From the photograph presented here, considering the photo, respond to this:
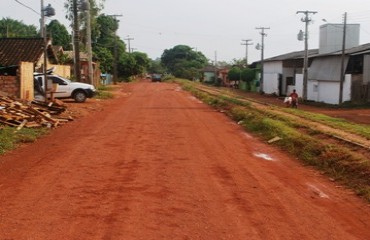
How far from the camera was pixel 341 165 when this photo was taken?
10180mm

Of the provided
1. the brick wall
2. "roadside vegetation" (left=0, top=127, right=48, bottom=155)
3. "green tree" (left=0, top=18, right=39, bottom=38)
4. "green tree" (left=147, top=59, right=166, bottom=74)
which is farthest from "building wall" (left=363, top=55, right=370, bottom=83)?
"green tree" (left=147, top=59, right=166, bottom=74)

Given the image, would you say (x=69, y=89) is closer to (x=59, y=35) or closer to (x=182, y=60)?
(x=59, y=35)

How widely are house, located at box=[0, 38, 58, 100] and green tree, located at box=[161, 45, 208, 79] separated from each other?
87873 millimetres

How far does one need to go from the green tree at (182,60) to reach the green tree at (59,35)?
38.0 meters

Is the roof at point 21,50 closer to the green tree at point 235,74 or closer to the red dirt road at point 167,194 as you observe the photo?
the red dirt road at point 167,194

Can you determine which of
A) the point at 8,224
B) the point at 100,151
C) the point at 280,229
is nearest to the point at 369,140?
the point at 100,151

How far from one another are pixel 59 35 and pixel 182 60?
52103 millimetres

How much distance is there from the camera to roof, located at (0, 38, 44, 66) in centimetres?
2645

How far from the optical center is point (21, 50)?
89.8ft

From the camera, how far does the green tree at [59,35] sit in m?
76.4

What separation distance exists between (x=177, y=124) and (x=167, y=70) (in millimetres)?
118784

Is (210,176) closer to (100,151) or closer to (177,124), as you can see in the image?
(100,151)

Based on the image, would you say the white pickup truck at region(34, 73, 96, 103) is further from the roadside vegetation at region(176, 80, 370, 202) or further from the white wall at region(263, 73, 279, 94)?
the white wall at region(263, 73, 279, 94)

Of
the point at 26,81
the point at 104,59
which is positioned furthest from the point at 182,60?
the point at 26,81
